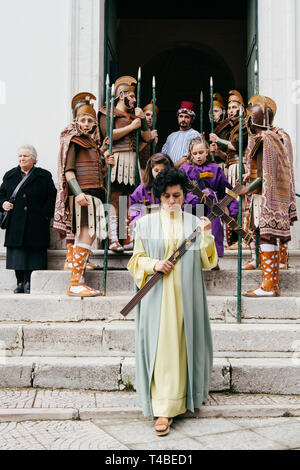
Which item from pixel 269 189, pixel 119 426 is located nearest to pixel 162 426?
pixel 119 426

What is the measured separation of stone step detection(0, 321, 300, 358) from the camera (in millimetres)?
4879

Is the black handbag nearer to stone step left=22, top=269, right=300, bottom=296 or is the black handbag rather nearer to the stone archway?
stone step left=22, top=269, right=300, bottom=296

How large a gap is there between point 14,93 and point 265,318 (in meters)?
4.29

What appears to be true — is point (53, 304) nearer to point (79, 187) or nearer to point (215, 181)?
point (79, 187)

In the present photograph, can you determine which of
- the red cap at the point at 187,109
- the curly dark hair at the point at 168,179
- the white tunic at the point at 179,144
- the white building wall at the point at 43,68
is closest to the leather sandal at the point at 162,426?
the curly dark hair at the point at 168,179

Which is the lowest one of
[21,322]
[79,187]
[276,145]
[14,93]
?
[21,322]

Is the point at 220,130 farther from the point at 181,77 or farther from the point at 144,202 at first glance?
the point at 181,77

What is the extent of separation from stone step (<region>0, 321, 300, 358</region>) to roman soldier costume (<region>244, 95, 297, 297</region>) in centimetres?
69

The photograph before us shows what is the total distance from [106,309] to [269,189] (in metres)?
1.94

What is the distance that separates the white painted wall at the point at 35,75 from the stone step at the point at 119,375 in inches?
130

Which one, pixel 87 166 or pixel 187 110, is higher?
pixel 187 110

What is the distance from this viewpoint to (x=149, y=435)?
3600 millimetres
